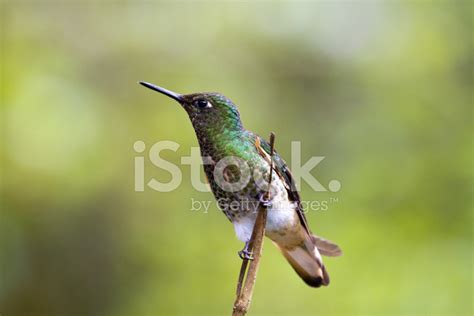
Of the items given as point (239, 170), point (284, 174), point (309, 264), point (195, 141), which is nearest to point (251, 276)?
point (239, 170)

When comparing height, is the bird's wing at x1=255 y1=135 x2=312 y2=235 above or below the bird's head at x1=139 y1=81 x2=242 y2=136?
below

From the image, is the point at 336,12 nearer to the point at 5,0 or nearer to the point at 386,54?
the point at 386,54

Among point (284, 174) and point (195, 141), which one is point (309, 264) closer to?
point (284, 174)

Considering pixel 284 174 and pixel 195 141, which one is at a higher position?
pixel 195 141

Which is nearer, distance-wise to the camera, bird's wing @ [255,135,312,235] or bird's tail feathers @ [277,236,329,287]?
bird's wing @ [255,135,312,235]

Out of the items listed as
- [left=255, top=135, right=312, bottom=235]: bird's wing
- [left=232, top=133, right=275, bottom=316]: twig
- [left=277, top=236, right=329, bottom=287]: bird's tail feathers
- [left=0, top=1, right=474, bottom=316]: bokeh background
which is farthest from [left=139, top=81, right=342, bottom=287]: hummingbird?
[left=0, top=1, right=474, bottom=316]: bokeh background

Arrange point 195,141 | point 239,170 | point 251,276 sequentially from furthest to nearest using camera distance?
point 195,141, point 239,170, point 251,276

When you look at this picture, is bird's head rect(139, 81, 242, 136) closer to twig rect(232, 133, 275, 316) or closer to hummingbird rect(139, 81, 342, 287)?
hummingbird rect(139, 81, 342, 287)

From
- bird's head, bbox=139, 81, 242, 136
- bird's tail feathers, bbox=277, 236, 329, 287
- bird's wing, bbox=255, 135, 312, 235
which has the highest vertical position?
bird's head, bbox=139, 81, 242, 136
